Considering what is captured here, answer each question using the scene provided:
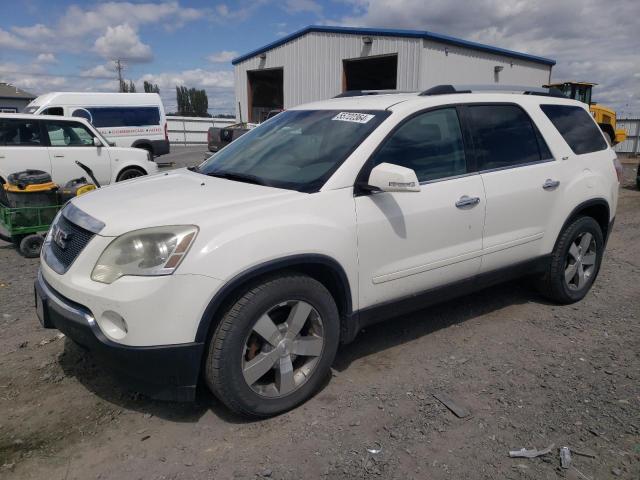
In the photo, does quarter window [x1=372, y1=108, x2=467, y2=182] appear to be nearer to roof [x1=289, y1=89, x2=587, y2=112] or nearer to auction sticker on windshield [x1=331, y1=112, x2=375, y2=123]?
roof [x1=289, y1=89, x2=587, y2=112]

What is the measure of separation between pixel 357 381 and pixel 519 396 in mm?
996

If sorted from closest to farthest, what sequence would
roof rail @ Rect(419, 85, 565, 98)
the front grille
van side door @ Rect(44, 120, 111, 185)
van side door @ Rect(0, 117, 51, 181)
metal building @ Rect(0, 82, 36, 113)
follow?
the front grille
roof rail @ Rect(419, 85, 565, 98)
van side door @ Rect(0, 117, 51, 181)
van side door @ Rect(44, 120, 111, 185)
metal building @ Rect(0, 82, 36, 113)

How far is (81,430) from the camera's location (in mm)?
2828

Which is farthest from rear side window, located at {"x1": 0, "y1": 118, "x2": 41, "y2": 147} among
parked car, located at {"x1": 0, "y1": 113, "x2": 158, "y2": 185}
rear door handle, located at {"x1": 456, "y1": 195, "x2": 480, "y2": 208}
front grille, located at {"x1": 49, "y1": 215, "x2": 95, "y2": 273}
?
rear door handle, located at {"x1": 456, "y1": 195, "x2": 480, "y2": 208}

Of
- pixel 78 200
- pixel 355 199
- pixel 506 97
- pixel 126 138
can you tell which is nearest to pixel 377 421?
pixel 355 199

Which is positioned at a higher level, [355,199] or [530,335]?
[355,199]

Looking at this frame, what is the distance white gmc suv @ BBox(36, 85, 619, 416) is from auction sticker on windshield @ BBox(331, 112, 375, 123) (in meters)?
0.02

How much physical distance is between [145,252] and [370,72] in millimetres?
26291

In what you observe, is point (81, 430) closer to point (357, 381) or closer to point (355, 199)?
point (357, 381)

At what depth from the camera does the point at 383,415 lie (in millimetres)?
2967

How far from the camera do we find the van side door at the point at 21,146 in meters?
8.90

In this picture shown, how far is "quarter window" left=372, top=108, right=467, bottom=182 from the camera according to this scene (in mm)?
3340

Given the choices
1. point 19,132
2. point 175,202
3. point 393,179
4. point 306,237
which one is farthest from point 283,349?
point 19,132

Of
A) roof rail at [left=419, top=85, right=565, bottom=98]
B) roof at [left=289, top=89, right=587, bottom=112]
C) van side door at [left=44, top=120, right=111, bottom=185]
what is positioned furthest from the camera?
van side door at [left=44, top=120, right=111, bottom=185]
